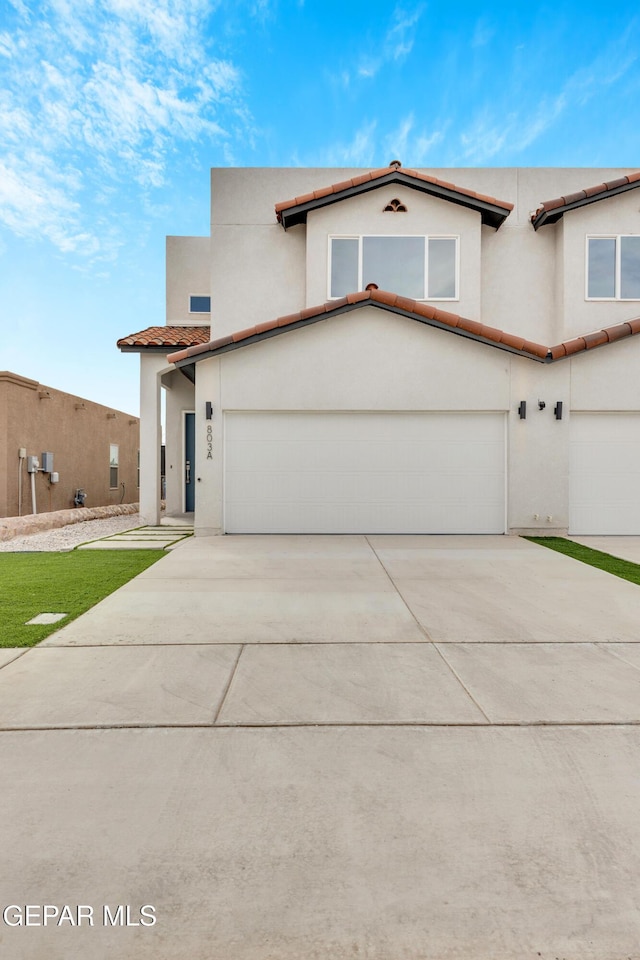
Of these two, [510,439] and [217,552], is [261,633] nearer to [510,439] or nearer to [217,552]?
[217,552]

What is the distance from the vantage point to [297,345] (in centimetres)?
1064

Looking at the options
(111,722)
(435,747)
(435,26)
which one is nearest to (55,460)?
(111,722)

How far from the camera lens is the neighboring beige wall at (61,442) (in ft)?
42.9

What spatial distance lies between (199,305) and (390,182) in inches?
243

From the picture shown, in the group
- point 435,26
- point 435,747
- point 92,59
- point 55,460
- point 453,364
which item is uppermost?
point 435,26

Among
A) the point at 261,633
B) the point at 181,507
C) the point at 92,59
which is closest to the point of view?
the point at 261,633

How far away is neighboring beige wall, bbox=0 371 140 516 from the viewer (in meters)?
13.1

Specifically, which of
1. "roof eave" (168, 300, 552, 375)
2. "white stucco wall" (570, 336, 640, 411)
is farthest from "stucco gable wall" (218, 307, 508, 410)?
"white stucco wall" (570, 336, 640, 411)

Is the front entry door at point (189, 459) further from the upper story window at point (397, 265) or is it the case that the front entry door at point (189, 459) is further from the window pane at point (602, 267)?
the window pane at point (602, 267)

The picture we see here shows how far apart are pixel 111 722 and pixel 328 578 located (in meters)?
4.11

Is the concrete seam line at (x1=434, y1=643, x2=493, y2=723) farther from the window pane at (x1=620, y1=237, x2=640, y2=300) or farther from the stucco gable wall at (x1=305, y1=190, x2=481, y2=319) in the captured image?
the window pane at (x1=620, y1=237, x2=640, y2=300)

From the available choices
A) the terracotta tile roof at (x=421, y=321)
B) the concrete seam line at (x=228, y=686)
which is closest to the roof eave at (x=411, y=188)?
the terracotta tile roof at (x=421, y=321)

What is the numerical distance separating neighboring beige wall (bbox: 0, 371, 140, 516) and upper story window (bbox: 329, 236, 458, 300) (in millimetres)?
8244

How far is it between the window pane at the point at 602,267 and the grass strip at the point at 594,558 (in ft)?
19.1
